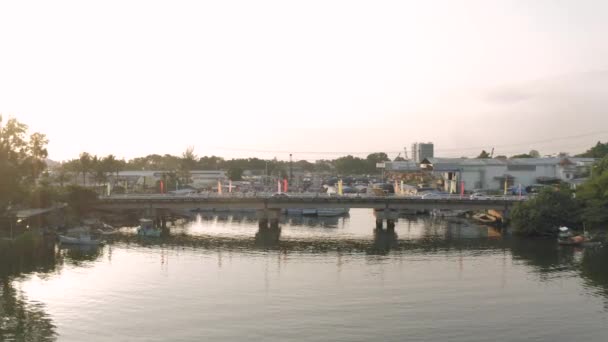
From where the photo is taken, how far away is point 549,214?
71.4m

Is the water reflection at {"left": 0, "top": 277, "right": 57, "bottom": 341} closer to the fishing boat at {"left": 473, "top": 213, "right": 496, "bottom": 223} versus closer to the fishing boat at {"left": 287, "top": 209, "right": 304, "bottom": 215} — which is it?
the fishing boat at {"left": 287, "top": 209, "right": 304, "bottom": 215}

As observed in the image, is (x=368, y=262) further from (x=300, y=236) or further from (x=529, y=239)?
(x=529, y=239)

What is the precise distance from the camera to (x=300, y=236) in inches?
2931

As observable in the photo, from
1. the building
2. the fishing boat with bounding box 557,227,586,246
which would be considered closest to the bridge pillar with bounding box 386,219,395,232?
the fishing boat with bounding box 557,227,586,246

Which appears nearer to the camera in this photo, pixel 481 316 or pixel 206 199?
pixel 481 316

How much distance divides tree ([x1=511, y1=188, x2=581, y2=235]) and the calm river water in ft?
13.1

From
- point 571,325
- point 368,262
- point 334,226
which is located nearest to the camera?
point 571,325

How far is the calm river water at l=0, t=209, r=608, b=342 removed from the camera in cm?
3291

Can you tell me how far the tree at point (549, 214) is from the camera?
71.4 metres

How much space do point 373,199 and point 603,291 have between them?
4184 cm

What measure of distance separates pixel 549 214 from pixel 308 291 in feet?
137

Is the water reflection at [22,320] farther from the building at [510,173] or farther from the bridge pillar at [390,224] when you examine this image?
the building at [510,173]

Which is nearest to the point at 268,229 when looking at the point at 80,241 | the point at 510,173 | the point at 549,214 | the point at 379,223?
the point at 379,223

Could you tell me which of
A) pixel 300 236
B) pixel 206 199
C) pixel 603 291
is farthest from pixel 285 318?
pixel 206 199
